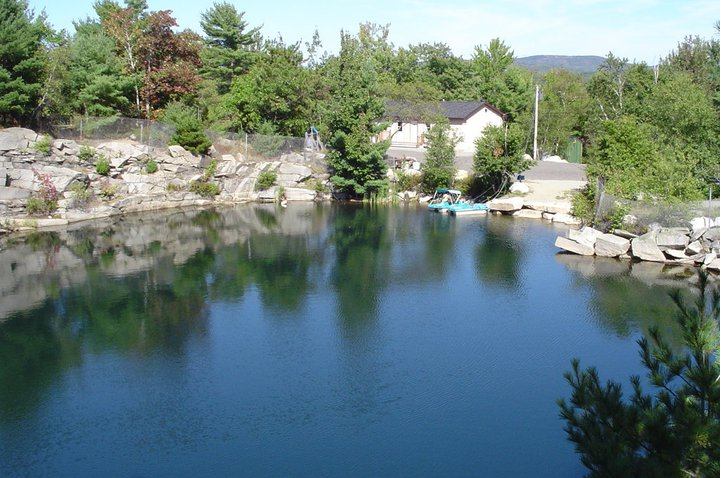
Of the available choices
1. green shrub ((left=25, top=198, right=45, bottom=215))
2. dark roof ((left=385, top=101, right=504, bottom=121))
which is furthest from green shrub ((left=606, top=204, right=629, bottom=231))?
green shrub ((left=25, top=198, right=45, bottom=215))

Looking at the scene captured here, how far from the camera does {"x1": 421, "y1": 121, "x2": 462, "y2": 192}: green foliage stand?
36781 millimetres

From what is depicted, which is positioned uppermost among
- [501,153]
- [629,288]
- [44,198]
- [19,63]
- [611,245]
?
[19,63]

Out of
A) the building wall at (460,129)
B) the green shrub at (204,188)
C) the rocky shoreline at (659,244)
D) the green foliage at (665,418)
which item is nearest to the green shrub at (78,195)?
the green shrub at (204,188)

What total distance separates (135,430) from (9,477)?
7.12ft

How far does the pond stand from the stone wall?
9.94 ft

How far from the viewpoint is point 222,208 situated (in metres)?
35.6

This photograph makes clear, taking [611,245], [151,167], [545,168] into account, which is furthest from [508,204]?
[151,167]

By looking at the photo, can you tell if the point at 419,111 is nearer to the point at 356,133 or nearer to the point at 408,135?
the point at 408,135

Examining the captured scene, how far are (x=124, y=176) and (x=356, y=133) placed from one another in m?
11.5

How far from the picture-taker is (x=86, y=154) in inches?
1316

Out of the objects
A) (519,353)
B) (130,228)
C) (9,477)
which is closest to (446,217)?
(130,228)

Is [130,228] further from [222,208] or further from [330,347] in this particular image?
[330,347]

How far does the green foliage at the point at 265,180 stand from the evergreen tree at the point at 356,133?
321cm

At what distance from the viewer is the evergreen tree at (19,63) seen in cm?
3130
